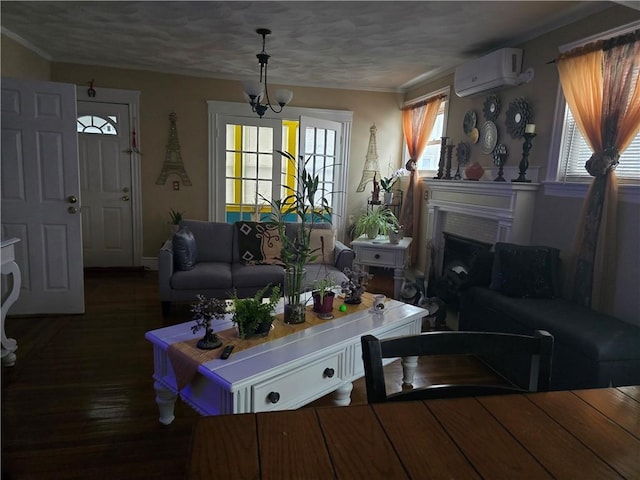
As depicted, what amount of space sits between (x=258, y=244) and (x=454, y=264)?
6.21ft

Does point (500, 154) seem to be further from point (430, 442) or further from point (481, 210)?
point (430, 442)

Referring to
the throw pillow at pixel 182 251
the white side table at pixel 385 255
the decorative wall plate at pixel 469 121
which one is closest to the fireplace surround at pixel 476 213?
the white side table at pixel 385 255

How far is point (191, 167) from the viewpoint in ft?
17.4

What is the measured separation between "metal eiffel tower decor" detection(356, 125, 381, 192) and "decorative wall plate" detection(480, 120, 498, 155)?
1901 millimetres

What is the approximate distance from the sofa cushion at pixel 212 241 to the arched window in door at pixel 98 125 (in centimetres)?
192

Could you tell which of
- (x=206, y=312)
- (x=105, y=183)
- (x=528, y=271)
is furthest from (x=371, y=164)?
(x=206, y=312)

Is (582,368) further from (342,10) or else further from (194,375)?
(342,10)

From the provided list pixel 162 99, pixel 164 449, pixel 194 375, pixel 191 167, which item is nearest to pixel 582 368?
pixel 194 375

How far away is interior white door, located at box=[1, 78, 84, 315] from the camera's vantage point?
3.25 meters

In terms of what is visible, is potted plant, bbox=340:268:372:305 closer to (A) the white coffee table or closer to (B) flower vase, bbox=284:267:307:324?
(A) the white coffee table

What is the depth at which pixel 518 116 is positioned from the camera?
3.50 metres

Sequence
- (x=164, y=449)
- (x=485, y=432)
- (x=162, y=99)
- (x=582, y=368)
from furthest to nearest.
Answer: (x=162, y=99) < (x=582, y=368) < (x=164, y=449) < (x=485, y=432)

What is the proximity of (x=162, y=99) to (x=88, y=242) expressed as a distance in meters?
1.99

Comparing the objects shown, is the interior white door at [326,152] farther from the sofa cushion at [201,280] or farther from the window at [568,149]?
the window at [568,149]
